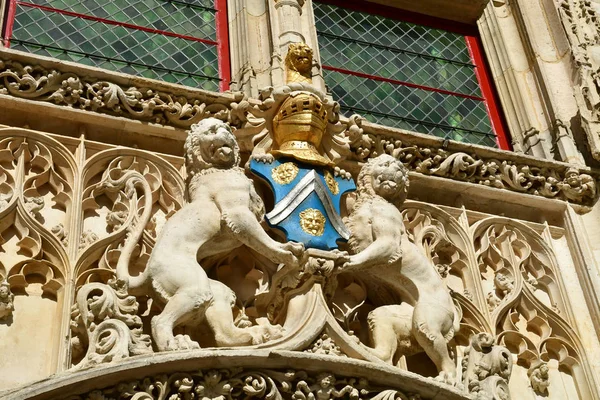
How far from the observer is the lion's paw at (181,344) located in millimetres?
6871

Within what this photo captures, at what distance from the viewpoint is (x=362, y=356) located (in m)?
7.29

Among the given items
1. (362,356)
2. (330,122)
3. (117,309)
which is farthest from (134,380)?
(330,122)

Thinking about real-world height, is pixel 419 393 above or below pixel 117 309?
below

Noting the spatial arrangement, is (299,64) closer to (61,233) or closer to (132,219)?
(132,219)

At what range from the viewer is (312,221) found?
25.7 feet

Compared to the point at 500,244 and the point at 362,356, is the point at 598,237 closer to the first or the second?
the point at 500,244

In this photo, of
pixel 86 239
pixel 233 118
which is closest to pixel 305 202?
pixel 233 118

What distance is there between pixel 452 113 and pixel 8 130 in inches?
148

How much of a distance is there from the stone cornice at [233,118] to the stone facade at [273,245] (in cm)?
1

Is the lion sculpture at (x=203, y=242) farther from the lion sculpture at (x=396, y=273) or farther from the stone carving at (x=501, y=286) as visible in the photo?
the stone carving at (x=501, y=286)

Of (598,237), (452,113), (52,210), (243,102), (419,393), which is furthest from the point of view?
(452,113)

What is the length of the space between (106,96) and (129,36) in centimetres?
139

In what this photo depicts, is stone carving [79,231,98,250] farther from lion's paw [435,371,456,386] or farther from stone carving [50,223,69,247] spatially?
lion's paw [435,371,456,386]

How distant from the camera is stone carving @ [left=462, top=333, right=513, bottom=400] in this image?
7406 millimetres
